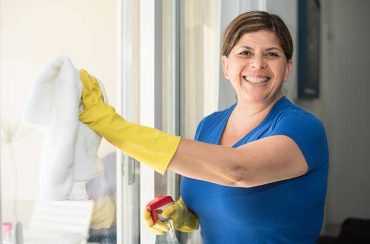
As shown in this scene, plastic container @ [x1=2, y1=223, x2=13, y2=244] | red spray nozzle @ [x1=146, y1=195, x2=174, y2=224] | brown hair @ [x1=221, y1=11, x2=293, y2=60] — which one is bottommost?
red spray nozzle @ [x1=146, y1=195, x2=174, y2=224]

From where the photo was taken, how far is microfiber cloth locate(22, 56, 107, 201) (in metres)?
0.68

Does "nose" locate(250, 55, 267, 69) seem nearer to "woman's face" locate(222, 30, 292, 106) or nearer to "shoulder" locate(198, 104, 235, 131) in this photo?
"woman's face" locate(222, 30, 292, 106)

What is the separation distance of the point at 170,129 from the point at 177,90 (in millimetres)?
134

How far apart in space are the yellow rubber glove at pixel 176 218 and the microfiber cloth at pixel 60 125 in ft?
1.29

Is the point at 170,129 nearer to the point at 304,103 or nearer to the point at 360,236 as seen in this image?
the point at 304,103

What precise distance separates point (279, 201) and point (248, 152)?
23 centimetres

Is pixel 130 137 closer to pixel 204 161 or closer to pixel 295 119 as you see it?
pixel 204 161

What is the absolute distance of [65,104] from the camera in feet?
2.27

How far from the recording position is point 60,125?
0.69 m

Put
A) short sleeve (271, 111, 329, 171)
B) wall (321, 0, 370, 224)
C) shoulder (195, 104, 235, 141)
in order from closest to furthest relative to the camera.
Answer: short sleeve (271, 111, 329, 171) → shoulder (195, 104, 235, 141) → wall (321, 0, 370, 224)

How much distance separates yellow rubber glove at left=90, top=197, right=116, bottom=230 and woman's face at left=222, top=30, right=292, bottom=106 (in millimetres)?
468

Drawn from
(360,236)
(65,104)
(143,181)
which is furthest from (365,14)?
(65,104)

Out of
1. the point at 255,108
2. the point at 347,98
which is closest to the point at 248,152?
the point at 255,108

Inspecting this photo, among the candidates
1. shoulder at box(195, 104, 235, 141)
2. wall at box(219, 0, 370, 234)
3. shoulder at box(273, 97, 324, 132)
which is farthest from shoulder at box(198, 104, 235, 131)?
wall at box(219, 0, 370, 234)
